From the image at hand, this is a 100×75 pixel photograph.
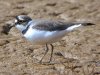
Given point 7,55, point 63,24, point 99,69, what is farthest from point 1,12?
point 99,69

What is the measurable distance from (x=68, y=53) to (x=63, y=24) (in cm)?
72

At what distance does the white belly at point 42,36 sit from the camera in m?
6.15

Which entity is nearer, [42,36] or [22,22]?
[42,36]

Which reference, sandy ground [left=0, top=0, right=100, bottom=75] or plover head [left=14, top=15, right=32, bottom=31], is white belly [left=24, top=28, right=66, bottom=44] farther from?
sandy ground [left=0, top=0, right=100, bottom=75]

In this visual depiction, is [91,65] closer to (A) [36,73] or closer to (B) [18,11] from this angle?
(A) [36,73]

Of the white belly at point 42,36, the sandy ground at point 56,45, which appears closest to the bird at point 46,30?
the white belly at point 42,36

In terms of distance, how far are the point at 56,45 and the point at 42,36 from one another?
1126 millimetres

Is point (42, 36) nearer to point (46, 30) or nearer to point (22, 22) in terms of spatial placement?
point (46, 30)

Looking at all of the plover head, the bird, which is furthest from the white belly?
the plover head

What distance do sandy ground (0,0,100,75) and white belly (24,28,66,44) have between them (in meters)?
0.44

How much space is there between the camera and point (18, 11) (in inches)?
350

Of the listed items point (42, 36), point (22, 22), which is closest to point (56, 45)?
point (22, 22)

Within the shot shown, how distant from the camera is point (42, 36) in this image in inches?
243

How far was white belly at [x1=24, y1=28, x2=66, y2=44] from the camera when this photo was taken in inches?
242
